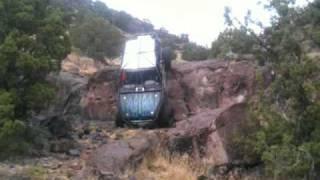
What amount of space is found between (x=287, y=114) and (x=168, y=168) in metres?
2.31

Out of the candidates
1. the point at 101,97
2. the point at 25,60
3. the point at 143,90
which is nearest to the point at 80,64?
the point at 101,97

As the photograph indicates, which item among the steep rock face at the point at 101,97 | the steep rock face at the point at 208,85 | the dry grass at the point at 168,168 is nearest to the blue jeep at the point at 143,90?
the steep rock face at the point at 208,85

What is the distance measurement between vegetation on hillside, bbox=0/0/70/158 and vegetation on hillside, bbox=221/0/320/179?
434 centimetres

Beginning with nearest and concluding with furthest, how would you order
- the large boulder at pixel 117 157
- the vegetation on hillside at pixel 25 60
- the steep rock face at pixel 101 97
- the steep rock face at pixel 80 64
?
1. the large boulder at pixel 117 157
2. the vegetation on hillside at pixel 25 60
3. the steep rock face at pixel 101 97
4. the steep rock face at pixel 80 64

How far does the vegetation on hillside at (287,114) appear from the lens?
981cm

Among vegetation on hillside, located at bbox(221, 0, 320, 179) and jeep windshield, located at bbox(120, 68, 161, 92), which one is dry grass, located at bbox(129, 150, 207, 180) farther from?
jeep windshield, located at bbox(120, 68, 161, 92)

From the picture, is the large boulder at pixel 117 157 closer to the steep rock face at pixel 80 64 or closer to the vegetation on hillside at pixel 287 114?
the vegetation on hillside at pixel 287 114

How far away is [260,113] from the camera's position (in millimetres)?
10914

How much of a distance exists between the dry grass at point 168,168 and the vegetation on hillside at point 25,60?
2.69 meters

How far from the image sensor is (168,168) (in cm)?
1075

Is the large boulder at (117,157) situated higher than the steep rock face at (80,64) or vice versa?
the steep rock face at (80,64)

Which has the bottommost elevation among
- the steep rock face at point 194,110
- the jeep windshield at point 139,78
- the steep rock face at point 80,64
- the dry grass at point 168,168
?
the dry grass at point 168,168

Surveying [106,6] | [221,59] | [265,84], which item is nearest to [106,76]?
[221,59]

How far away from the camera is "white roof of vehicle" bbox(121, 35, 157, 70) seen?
631 inches
